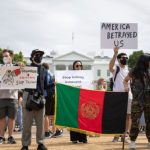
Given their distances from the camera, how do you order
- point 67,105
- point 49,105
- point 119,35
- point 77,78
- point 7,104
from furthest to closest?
point 77,78 → point 49,105 → point 119,35 → point 67,105 → point 7,104

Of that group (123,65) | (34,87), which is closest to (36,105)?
(34,87)

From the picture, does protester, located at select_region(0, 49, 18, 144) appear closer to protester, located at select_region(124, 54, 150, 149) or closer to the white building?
protester, located at select_region(124, 54, 150, 149)

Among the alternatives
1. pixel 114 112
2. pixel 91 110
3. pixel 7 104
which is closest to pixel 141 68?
pixel 114 112

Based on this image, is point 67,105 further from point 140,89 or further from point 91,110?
point 140,89

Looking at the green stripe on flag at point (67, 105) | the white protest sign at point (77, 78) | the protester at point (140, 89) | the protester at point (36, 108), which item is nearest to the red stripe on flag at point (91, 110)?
the green stripe on flag at point (67, 105)

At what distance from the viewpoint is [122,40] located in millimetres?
12055

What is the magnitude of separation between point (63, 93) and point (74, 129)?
0.87m

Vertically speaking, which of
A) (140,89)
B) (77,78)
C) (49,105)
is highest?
(77,78)

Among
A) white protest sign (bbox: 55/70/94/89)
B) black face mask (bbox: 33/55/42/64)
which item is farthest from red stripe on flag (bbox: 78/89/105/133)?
white protest sign (bbox: 55/70/94/89)

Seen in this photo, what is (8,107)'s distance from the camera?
11.1 meters

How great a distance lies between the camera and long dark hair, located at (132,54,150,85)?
968 cm

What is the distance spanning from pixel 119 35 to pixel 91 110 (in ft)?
6.81

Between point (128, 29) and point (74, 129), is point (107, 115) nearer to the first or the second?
point (74, 129)

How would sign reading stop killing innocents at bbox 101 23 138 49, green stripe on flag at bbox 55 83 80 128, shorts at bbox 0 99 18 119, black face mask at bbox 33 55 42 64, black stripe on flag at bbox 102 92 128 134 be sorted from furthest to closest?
sign reading stop killing innocents at bbox 101 23 138 49, green stripe on flag at bbox 55 83 80 128, shorts at bbox 0 99 18 119, black stripe on flag at bbox 102 92 128 134, black face mask at bbox 33 55 42 64
